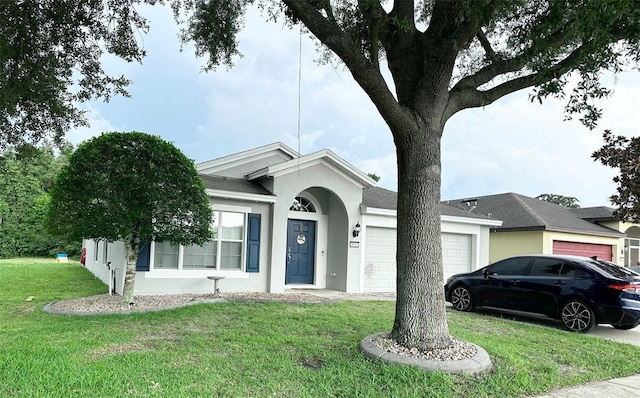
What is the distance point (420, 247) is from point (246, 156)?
30.2 ft

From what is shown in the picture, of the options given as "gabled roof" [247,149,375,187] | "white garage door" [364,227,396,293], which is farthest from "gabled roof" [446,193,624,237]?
"gabled roof" [247,149,375,187]

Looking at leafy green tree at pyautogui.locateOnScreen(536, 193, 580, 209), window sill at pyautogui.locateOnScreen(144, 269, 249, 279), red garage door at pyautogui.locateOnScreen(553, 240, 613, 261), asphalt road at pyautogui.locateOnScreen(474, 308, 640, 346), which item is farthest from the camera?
leafy green tree at pyautogui.locateOnScreen(536, 193, 580, 209)

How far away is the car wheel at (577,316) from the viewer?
835 cm

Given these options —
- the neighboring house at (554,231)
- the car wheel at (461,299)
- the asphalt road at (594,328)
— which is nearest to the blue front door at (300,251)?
the car wheel at (461,299)

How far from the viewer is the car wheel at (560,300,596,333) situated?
835 cm

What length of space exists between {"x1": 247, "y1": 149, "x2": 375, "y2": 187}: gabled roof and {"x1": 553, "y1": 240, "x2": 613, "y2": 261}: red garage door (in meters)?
11.6

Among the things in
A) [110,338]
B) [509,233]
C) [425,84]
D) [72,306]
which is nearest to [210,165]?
[72,306]

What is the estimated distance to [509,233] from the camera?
20.7m

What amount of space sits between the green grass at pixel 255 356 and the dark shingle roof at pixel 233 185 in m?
3.47

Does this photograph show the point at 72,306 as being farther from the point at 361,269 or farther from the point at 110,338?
the point at 361,269

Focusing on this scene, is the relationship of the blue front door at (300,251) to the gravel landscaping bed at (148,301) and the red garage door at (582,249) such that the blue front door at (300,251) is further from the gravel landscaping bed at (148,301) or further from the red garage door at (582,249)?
the red garage door at (582,249)

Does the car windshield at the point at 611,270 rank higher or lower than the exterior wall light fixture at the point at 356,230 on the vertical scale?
lower

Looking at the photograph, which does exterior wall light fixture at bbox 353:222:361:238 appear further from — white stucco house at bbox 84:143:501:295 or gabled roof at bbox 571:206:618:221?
gabled roof at bbox 571:206:618:221

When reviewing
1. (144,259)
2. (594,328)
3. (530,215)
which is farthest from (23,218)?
(594,328)
